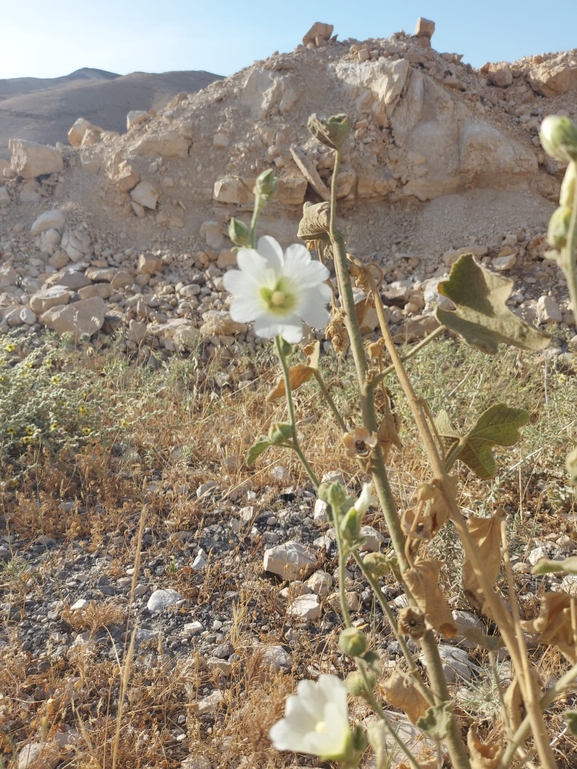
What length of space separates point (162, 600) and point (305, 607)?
0.45 meters

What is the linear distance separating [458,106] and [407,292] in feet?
7.67

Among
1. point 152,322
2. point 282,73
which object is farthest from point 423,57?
point 152,322

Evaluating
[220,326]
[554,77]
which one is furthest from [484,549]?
[554,77]

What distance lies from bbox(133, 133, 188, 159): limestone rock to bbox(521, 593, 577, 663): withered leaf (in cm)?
590

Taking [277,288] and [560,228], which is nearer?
[560,228]

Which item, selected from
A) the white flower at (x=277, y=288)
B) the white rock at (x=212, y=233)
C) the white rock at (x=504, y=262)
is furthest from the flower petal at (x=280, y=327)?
the white rock at (x=212, y=233)

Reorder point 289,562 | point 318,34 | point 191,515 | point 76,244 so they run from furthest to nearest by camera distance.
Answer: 1. point 318,34
2. point 76,244
3. point 191,515
4. point 289,562

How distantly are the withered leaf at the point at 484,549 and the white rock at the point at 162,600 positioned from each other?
1.19 meters

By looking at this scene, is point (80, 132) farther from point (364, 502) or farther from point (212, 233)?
point (364, 502)

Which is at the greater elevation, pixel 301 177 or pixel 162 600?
pixel 301 177

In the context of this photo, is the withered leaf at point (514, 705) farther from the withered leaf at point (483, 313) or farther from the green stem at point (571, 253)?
the green stem at point (571, 253)

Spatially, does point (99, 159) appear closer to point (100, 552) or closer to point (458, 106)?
point (458, 106)

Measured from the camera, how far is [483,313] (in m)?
0.80

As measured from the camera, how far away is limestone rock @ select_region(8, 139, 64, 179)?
243 inches
